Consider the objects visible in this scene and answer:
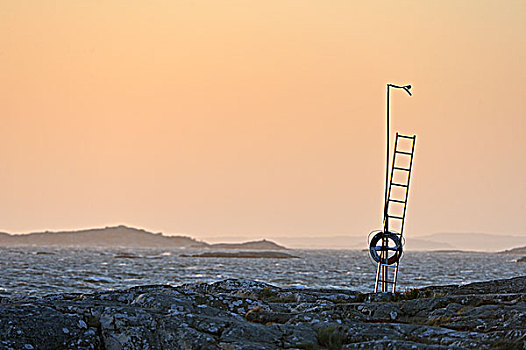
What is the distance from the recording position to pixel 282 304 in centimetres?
1802

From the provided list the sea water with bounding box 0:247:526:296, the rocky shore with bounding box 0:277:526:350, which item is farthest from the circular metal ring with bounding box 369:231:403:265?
the sea water with bounding box 0:247:526:296

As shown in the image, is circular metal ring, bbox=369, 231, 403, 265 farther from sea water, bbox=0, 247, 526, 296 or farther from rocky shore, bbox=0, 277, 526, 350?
sea water, bbox=0, 247, 526, 296

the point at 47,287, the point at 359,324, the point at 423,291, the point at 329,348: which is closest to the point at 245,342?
the point at 329,348

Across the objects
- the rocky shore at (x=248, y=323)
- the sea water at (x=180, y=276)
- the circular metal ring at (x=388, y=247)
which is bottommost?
the sea water at (x=180, y=276)

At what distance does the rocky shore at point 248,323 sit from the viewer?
1384cm

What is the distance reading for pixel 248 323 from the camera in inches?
583

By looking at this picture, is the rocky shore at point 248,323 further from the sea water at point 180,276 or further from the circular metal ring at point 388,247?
the sea water at point 180,276

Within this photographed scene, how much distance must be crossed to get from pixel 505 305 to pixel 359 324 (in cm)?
340

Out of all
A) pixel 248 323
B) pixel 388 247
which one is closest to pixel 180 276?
pixel 388 247

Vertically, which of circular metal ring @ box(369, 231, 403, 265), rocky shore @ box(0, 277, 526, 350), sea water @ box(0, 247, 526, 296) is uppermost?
circular metal ring @ box(369, 231, 403, 265)

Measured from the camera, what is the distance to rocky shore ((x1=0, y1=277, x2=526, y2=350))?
13.8 meters

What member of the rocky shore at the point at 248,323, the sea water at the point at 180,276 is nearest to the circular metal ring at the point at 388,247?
the rocky shore at the point at 248,323

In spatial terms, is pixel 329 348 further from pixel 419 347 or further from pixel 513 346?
pixel 513 346

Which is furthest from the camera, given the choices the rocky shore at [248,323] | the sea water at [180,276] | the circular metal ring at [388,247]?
the sea water at [180,276]
